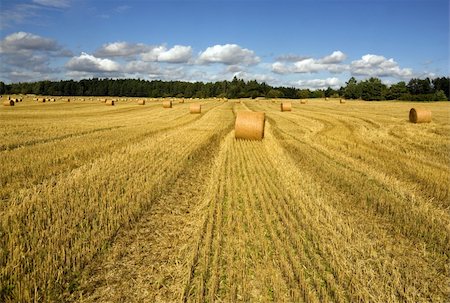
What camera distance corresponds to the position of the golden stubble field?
438 centimetres

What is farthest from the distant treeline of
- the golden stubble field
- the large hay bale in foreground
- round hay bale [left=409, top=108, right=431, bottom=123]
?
the golden stubble field

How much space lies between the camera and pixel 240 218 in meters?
6.62

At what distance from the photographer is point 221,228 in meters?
6.14

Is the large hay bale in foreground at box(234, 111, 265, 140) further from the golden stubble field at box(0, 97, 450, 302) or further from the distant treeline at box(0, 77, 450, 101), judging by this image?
the distant treeline at box(0, 77, 450, 101)

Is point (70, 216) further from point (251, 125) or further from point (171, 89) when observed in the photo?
point (171, 89)

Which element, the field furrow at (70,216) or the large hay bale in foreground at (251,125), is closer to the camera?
the field furrow at (70,216)

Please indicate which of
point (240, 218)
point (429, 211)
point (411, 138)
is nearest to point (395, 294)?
point (240, 218)

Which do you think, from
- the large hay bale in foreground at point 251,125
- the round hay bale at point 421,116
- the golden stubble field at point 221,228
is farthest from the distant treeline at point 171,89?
the golden stubble field at point 221,228

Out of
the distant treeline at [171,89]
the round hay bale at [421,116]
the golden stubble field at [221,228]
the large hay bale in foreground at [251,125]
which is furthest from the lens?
the distant treeline at [171,89]

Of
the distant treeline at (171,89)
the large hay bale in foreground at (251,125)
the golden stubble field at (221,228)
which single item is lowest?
the golden stubble field at (221,228)

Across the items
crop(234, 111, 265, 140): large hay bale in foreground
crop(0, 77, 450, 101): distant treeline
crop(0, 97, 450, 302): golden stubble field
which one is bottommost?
crop(0, 97, 450, 302): golden stubble field

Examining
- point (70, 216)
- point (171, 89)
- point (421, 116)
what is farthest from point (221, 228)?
point (171, 89)

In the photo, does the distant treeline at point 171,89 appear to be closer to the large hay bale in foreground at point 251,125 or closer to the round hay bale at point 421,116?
the round hay bale at point 421,116

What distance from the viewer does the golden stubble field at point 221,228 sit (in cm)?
438
